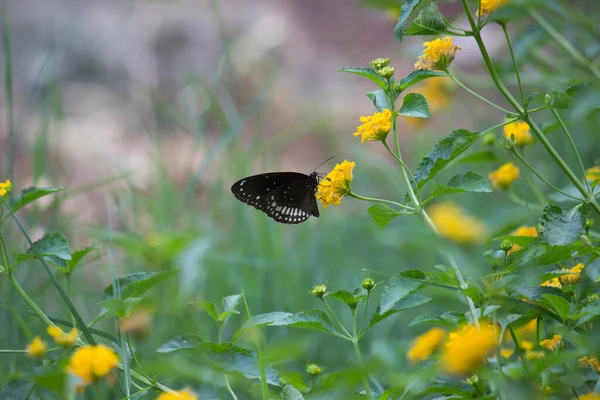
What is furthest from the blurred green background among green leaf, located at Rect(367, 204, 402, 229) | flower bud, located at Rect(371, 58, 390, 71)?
flower bud, located at Rect(371, 58, 390, 71)

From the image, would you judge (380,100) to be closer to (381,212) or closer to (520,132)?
(381,212)

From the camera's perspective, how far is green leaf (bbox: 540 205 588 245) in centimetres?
96

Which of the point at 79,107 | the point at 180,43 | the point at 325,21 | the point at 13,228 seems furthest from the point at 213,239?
the point at 325,21

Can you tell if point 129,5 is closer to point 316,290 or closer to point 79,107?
point 79,107

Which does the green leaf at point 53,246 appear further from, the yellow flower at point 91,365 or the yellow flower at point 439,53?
the yellow flower at point 439,53

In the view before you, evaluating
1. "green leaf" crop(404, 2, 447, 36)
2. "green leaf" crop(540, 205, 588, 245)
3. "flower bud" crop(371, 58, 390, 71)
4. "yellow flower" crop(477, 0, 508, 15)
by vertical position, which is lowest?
"green leaf" crop(540, 205, 588, 245)

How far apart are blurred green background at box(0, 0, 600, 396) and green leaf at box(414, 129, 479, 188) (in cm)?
Answer: 10

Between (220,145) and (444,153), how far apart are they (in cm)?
132

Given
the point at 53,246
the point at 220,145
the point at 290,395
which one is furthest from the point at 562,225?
the point at 220,145

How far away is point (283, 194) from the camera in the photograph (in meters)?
1.84

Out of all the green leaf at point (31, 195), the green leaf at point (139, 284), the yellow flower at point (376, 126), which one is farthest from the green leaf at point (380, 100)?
the green leaf at point (31, 195)

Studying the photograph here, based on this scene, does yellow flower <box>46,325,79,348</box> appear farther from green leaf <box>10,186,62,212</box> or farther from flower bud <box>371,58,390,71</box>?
flower bud <box>371,58,390,71</box>

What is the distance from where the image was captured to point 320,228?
2.73 meters

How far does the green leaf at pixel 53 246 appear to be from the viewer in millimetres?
1027
